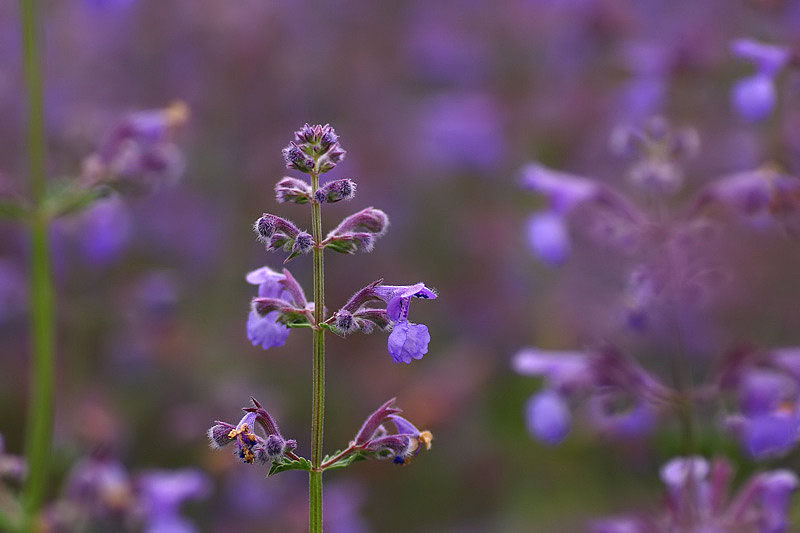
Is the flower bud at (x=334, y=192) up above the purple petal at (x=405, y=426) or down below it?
above

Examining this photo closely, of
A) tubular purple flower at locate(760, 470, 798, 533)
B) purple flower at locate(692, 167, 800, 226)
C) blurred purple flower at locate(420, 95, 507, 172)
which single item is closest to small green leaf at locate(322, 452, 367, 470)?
tubular purple flower at locate(760, 470, 798, 533)

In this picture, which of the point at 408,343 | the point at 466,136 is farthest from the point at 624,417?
the point at 466,136

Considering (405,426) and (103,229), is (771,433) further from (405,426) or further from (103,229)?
(103,229)

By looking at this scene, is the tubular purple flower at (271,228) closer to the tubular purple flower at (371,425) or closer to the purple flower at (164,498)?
the tubular purple flower at (371,425)

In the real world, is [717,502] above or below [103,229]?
below

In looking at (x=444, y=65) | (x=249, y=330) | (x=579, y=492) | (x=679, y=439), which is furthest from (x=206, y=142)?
(x=249, y=330)

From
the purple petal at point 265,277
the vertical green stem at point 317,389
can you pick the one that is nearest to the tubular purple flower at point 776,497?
the vertical green stem at point 317,389

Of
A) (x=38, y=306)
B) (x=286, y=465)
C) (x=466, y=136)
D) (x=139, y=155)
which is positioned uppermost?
(x=466, y=136)
